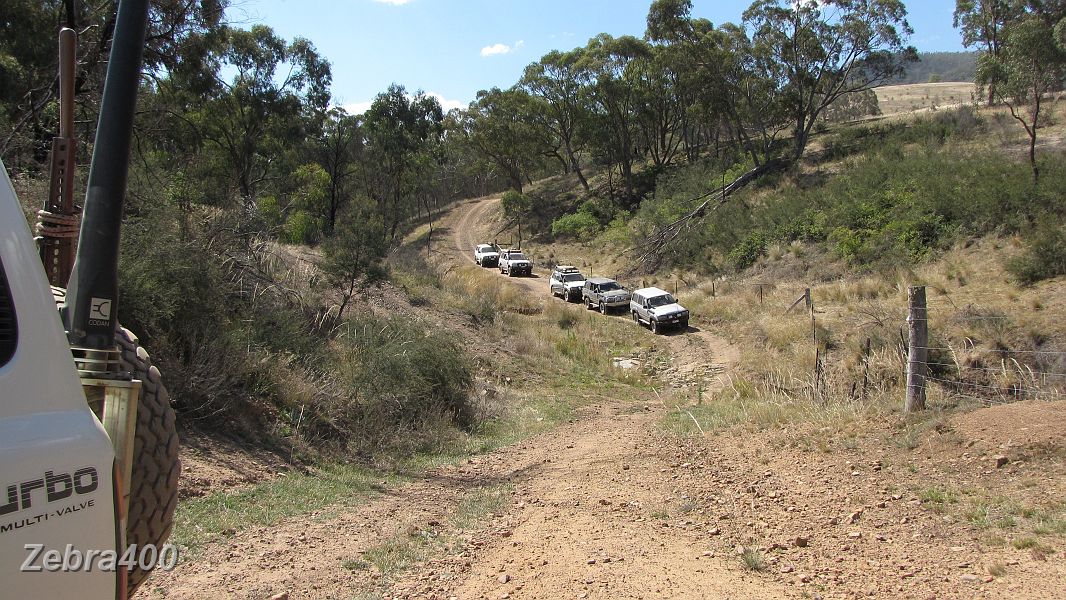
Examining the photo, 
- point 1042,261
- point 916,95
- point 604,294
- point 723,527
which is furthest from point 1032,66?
point 916,95

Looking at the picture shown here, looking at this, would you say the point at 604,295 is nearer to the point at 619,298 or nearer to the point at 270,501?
the point at 619,298

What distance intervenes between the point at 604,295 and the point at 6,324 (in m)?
29.7

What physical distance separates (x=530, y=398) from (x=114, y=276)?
14.9 m

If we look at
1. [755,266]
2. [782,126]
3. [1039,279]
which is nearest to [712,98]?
[782,126]

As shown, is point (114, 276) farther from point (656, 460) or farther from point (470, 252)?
→ point (470, 252)

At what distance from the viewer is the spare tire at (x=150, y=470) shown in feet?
7.50

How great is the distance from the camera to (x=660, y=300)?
90.3ft

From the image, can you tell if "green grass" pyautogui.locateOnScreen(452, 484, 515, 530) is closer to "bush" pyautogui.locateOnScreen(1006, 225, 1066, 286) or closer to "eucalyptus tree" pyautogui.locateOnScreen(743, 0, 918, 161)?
"bush" pyautogui.locateOnScreen(1006, 225, 1066, 286)

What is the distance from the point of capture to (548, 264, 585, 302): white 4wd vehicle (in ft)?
113

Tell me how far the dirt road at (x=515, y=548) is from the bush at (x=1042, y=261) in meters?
15.5

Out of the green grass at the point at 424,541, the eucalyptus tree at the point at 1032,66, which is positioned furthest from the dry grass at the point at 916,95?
the green grass at the point at 424,541

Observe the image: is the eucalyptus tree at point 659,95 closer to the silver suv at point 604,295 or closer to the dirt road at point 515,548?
the silver suv at point 604,295

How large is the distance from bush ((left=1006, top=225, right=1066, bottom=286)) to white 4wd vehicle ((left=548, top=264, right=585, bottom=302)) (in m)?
18.9

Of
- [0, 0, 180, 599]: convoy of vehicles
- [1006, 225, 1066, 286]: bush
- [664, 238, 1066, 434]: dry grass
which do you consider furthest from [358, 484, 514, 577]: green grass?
[1006, 225, 1066, 286]: bush
